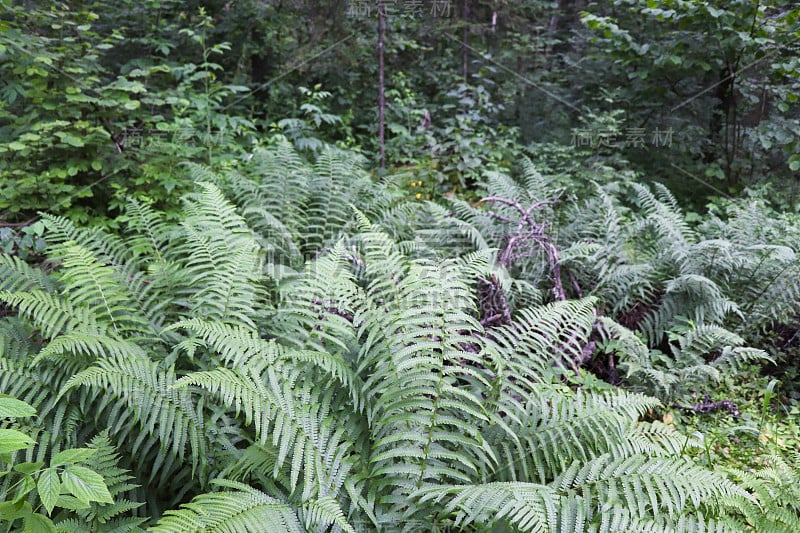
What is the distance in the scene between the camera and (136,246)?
2.95m

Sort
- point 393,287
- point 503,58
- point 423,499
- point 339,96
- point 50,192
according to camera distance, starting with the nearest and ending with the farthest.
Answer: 1. point 423,499
2. point 393,287
3. point 50,192
4. point 339,96
5. point 503,58

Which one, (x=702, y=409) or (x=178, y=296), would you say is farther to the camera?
(x=702, y=409)

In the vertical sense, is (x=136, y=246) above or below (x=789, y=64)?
below

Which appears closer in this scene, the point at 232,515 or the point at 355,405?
the point at 232,515

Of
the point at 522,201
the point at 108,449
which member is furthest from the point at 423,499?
the point at 522,201

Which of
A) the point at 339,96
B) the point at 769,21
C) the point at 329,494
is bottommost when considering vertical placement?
the point at 329,494

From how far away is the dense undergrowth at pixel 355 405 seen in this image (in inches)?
65.4

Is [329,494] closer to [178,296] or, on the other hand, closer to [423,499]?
[423,499]

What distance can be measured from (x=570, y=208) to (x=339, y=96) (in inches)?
150

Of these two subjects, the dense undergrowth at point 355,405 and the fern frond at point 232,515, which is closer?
the fern frond at point 232,515

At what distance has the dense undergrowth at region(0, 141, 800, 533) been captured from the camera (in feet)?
5.45

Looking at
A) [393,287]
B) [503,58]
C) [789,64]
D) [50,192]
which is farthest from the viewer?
[503,58]

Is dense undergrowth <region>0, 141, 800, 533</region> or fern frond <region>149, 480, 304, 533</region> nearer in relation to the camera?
fern frond <region>149, 480, 304, 533</region>

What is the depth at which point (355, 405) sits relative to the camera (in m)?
1.95
